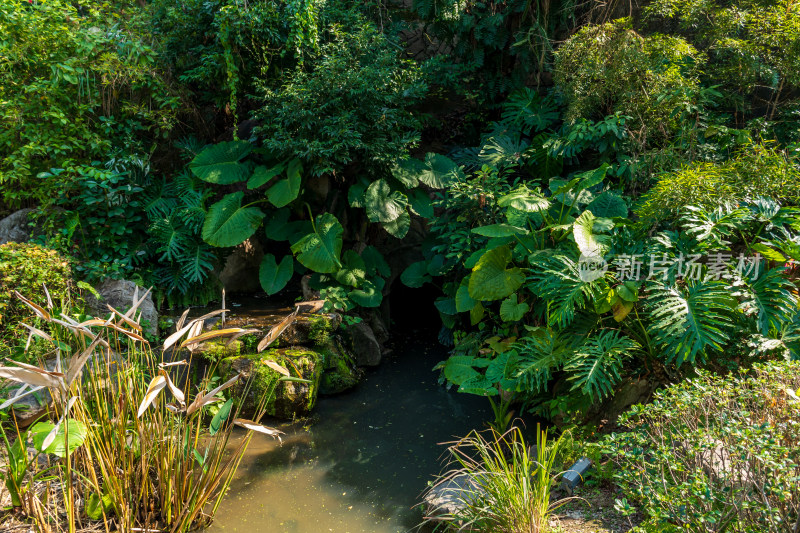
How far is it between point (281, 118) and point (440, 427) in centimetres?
327

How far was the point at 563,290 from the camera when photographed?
396 cm

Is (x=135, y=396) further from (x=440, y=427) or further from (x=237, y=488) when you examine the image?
(x=440, y=427)

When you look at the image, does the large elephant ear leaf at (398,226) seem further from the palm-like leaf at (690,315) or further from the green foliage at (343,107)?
the palm-like leaf at (690,315)

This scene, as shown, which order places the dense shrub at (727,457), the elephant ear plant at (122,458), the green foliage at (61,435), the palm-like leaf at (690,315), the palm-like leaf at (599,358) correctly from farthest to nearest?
the palm-like leaf at (599,358), the palm-like leaf at (690,315), the elephant ear plant at (122,458), the green foliage at (61,435), the dense shrub at (727,457)

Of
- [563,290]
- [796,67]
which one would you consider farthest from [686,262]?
[796,67]

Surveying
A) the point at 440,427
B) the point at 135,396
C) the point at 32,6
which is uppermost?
the point at 32,6

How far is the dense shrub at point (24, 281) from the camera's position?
445cm

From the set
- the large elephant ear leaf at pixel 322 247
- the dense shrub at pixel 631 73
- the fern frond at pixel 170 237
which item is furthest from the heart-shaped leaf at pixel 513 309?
the fern frond at pixel 170 237

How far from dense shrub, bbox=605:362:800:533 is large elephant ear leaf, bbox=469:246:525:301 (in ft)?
5.70

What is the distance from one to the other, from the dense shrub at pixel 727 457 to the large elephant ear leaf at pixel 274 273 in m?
3.76

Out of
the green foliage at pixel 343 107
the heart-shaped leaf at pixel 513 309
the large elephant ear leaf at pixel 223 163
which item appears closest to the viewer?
the heart-shaped leaf at pixel 513 309

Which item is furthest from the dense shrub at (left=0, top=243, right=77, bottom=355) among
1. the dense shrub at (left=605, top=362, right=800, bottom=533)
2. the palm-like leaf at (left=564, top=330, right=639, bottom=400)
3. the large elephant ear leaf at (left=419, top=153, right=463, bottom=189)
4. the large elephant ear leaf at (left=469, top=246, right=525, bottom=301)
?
the dense shrub at (left=605, top=362, right=800, bottom=533)

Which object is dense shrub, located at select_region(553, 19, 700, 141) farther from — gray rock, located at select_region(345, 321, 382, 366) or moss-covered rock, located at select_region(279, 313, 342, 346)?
moss-covered rock, located at select_region(279, 313, 342, 346)

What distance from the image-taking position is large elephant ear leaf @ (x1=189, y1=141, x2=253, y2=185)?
19.2 ft
